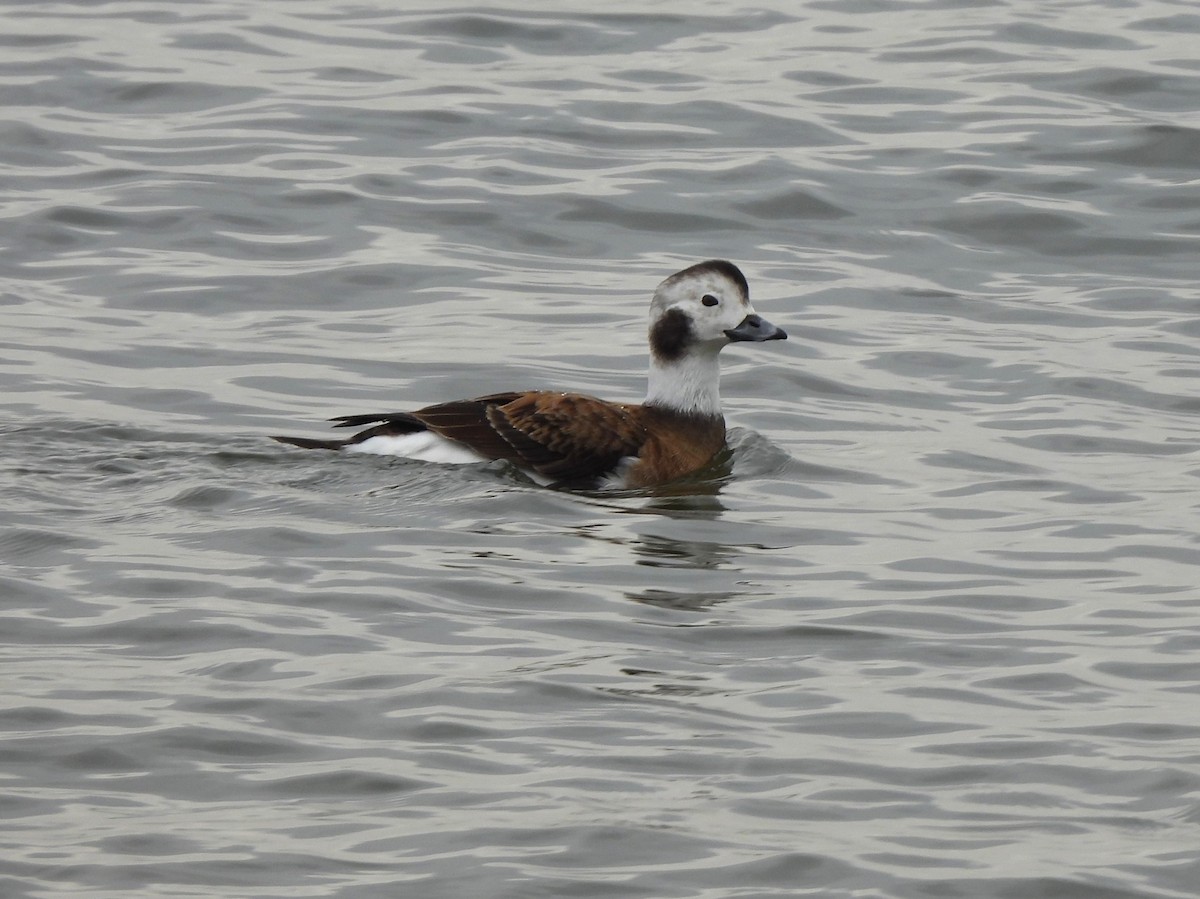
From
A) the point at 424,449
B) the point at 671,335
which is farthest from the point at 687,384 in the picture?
the point at 424,449

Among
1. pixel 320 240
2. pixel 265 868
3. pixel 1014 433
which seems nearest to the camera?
pixel 265 868

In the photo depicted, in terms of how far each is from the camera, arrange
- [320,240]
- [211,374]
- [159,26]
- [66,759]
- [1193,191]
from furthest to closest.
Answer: [159,26]
[1193,191]
[320,240]
[211,374]
[66,759]

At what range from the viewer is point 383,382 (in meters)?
11.9

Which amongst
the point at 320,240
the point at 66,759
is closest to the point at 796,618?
the point at 66,759

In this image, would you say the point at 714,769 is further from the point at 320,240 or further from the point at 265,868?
the point at 320,240

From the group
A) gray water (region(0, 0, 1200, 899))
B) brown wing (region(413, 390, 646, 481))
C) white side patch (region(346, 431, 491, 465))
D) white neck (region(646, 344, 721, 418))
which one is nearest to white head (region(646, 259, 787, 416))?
white neck (region(646, 344, 721, 418))

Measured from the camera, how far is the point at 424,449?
10469mm

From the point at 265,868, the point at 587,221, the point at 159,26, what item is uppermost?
the point at 159,26

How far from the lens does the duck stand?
10438mm

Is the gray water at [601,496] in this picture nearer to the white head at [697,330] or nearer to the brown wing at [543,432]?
the brown wing at [543,432]

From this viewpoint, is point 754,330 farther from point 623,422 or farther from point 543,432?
point 543,432

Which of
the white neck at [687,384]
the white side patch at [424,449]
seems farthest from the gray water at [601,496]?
the white neck at [687,384]

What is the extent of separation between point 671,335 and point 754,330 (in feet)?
1.42

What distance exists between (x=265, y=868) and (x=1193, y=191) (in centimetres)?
1123
